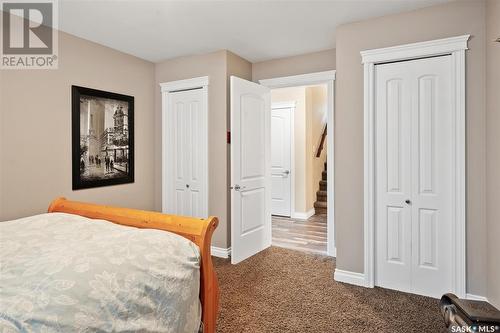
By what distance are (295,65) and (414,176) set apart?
80.0 inches

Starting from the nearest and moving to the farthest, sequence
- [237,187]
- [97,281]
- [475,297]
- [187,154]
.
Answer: [97,281], [475,297], [237,187], [187,154]

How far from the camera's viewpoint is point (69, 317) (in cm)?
107

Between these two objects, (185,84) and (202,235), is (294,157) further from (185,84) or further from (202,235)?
(202,235)

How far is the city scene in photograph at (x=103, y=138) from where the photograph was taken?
3.33 meters

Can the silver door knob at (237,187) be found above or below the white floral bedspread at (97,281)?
above

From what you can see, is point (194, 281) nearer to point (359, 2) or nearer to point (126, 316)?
point (126, 316)

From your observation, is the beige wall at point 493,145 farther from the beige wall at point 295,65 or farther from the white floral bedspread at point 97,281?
the white floral bedspread at point 97,281

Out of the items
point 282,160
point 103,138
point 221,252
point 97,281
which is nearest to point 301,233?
point 221,252

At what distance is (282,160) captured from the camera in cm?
606

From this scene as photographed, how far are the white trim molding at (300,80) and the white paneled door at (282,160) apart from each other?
2.01 m

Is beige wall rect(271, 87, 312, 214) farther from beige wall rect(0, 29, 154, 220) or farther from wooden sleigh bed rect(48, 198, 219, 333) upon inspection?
wooden sleigh bed rect(48, 198, 219, 333)

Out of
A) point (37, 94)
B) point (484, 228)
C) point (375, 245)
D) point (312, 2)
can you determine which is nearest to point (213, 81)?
point (312, 2)

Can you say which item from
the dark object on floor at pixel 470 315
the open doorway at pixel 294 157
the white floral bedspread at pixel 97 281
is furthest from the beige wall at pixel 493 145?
the open doorway at pixel 294 157

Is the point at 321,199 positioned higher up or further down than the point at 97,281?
further down
